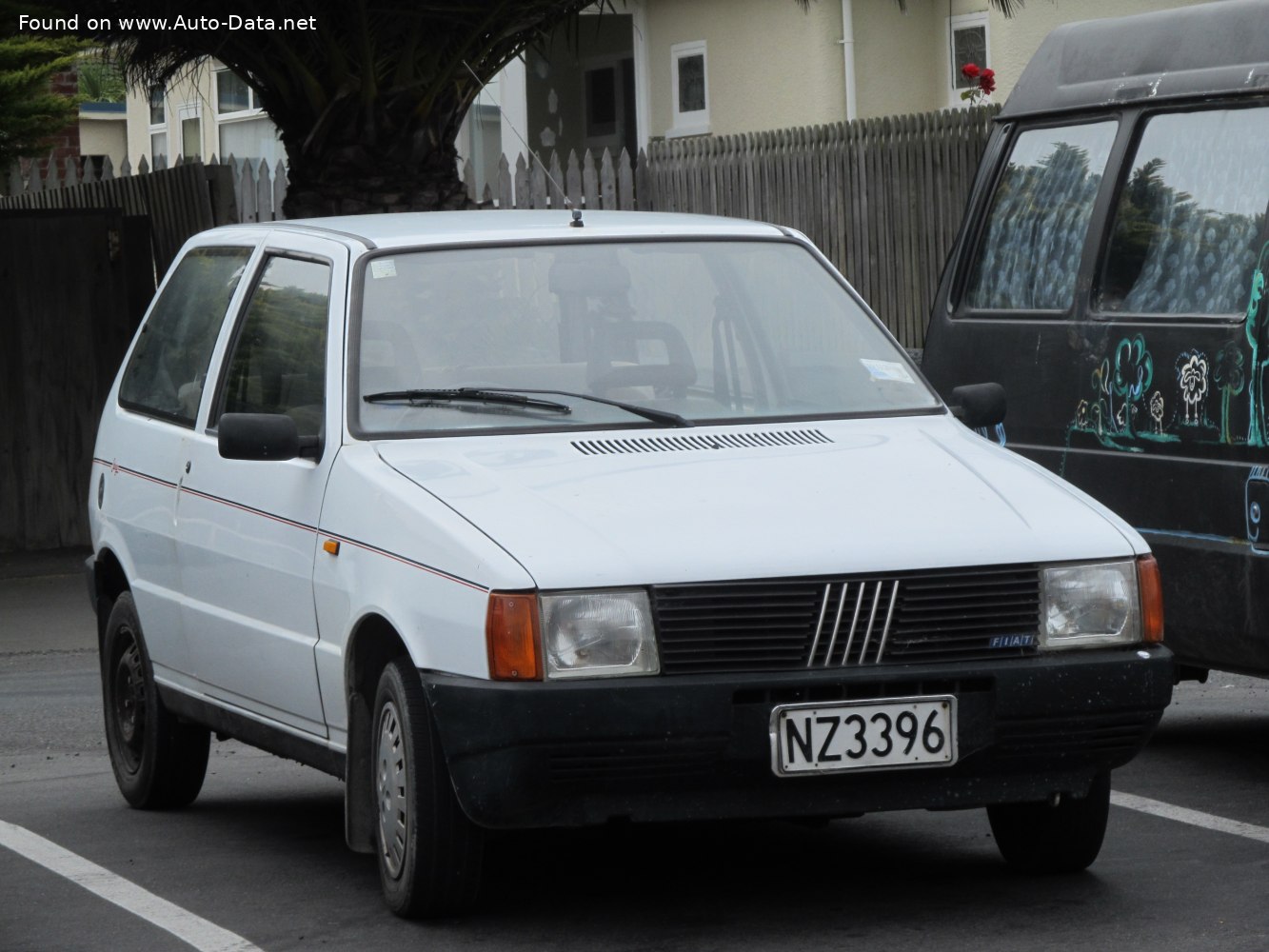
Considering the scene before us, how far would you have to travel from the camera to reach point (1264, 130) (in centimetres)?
702

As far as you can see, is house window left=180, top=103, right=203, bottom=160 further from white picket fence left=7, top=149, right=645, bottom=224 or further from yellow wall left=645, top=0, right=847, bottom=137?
white picket fence left=7, top=149, right=645, bottom=224

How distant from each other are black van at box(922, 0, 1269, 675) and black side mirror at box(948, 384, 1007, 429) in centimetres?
80

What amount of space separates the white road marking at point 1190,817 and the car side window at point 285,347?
261 cm

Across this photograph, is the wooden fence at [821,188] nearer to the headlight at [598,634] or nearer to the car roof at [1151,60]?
the car roof at [1151,60]

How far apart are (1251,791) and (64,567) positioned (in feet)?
28.1

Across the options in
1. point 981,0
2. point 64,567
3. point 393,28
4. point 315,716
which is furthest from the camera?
point 981,0

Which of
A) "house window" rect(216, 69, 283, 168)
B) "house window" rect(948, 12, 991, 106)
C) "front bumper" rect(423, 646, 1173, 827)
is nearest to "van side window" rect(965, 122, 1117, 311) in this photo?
"front bumper" rect(423, 646, 1173, 827)

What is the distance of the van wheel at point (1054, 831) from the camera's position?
5906 mm

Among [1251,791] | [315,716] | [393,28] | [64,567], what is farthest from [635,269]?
[64,567]

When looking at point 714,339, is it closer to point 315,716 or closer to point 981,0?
point 315,716

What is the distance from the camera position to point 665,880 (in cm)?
613

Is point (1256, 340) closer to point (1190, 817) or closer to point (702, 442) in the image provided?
point (1190, 817)

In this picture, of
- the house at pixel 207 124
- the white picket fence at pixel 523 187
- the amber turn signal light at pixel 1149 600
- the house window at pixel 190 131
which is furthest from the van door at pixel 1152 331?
the house window at pixel 190 131

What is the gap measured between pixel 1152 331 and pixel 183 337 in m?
2.93
